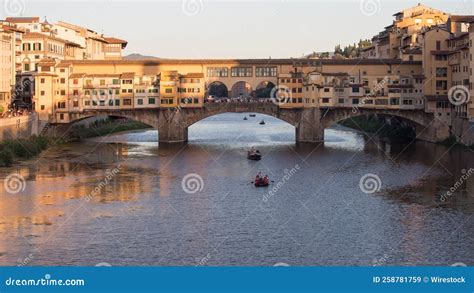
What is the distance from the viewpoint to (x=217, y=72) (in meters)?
54.4

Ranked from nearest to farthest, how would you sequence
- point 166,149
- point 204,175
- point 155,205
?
point 155,205
point 204,175
point 166,149

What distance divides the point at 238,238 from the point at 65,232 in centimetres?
498

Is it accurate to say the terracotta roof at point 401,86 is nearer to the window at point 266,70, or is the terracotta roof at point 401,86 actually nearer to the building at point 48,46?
the window at point 266,70

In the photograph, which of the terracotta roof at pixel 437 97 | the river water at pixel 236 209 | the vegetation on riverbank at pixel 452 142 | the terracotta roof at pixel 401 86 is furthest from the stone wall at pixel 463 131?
the terracotta roof at pixel 401 86

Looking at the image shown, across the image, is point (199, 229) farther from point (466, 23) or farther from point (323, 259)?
point (466, 23)

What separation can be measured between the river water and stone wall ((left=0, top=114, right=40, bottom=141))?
6.69ft

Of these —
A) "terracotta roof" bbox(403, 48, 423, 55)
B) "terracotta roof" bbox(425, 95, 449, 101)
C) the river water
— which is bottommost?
the river water

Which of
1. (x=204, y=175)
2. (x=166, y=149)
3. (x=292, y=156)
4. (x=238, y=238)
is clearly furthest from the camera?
(x=166, y=149)

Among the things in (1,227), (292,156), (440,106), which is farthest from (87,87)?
(1,227)

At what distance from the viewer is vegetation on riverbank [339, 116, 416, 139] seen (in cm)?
5601

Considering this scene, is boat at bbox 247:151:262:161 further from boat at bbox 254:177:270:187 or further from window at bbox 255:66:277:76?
window at bbox 255:66:277:76

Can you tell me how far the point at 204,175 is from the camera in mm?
36438

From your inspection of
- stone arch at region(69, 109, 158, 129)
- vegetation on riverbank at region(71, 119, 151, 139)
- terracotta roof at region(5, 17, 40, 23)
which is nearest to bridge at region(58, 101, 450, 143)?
stone arch at region(69, 109, 158, 129)

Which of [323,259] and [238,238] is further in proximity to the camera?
[238,238]
